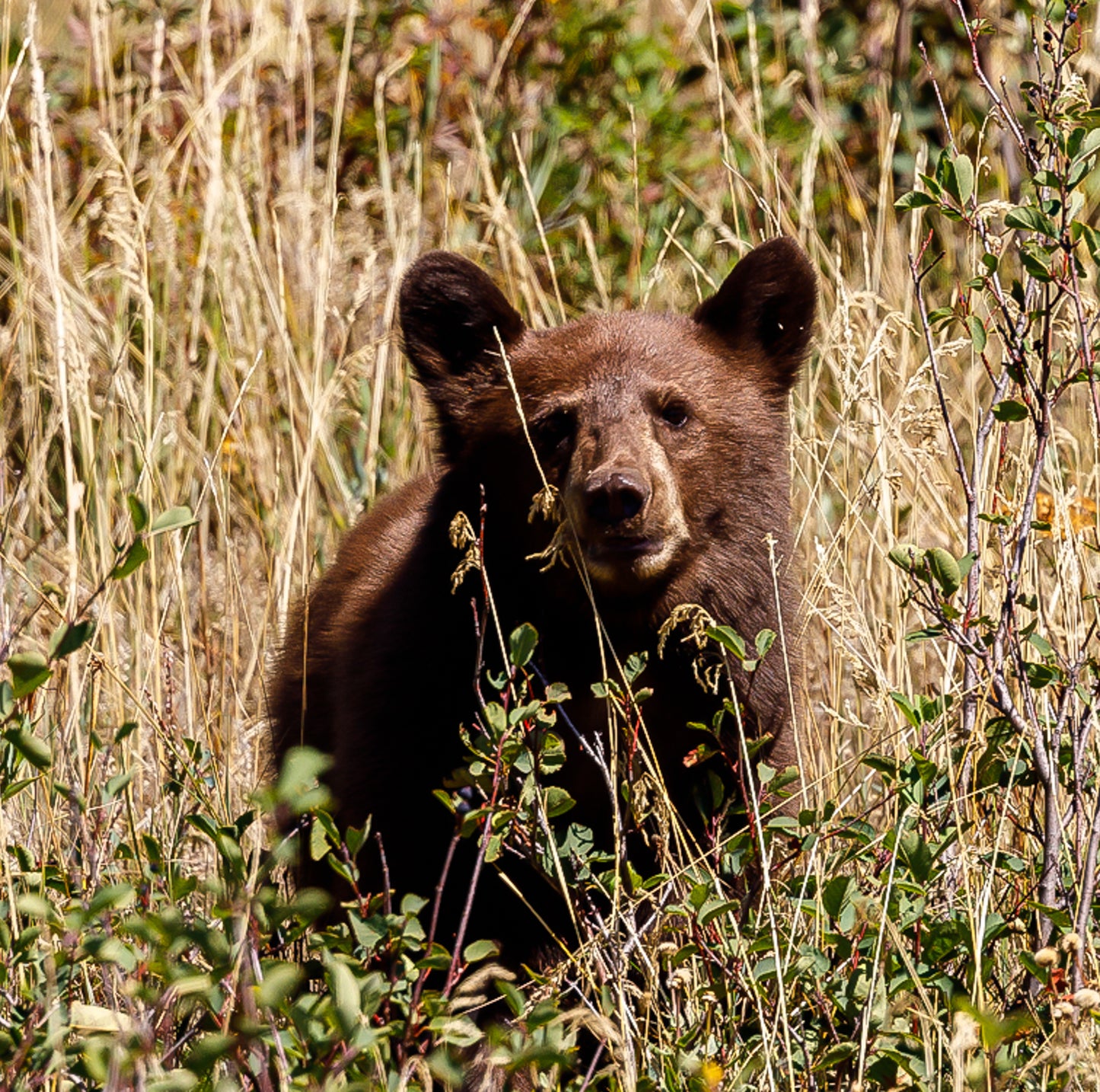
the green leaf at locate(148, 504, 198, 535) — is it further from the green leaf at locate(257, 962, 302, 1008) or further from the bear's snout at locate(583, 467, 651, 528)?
the bear's snout at locate(583, 467, 651, 528)

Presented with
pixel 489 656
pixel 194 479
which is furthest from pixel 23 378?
pixel 489 656

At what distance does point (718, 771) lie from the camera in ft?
12.5

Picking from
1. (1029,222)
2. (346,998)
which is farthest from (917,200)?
(346,998)

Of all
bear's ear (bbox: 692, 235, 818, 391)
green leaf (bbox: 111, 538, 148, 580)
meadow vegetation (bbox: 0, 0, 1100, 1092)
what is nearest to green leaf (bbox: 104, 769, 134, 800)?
meadow vegetation (bbox: 0, 0, 1100, 1092)

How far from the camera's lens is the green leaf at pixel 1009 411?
10.7 ft

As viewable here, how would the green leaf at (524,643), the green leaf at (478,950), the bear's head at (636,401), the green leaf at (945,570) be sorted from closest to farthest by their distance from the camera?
the green leaf at (478,950) < the green leaf at (524,643) < the green leaf at (945,570) < the bear's head at (636,401)

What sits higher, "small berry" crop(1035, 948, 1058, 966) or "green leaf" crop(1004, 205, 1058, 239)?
"green leaf" crop(1004, 205, 1058, 239)

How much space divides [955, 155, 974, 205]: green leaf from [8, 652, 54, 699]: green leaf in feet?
6.04

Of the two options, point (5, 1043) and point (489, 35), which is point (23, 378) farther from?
point (5, 1043)

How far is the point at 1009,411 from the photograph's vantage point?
3.25m

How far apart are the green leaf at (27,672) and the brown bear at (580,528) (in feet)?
4.62

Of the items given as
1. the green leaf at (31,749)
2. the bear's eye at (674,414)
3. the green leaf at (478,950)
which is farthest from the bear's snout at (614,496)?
the green leaf at (31,749)

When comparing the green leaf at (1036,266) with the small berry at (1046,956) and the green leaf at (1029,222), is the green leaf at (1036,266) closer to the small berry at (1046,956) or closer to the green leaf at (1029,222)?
the green leaf at (1029,222)

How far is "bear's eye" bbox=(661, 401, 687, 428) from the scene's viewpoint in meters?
3.90
